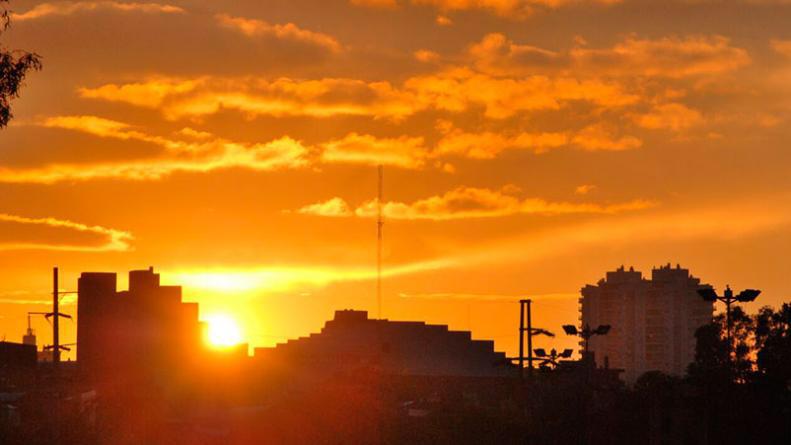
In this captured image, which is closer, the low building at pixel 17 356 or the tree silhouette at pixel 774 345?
the tree silhouette at pixel 774 345

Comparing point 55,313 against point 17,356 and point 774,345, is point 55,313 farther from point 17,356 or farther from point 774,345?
point 774,345

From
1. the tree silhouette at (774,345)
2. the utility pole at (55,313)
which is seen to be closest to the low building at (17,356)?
the utility pole at (55,313)

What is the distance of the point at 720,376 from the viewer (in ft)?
350

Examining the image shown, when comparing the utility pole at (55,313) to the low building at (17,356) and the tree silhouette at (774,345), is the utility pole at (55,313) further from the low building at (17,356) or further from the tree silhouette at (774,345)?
the tree silhouette at (774,345)

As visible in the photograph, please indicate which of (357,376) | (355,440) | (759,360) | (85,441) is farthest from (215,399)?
(85,441)

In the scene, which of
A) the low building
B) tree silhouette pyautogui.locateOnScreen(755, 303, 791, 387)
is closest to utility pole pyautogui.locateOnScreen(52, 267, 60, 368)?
the low building

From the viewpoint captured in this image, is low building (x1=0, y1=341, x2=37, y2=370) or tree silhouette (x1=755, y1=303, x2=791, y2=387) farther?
low building (x1=0, y1=341, x2=37, y2=370)

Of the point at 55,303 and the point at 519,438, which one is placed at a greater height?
the point at 55,303

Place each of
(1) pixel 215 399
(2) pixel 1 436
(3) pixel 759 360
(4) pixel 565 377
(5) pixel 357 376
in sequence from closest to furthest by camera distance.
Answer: (2) pixel 1 436
(3) pixel 759 360
(5) pixel 357 376
(1) pixel 215 399
(4) pixel 565 377

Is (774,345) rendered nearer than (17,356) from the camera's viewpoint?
Yes

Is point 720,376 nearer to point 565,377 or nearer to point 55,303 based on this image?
point 55,303

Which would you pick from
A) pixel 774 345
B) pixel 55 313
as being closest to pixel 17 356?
pixel 55 313

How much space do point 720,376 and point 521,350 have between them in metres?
34.0

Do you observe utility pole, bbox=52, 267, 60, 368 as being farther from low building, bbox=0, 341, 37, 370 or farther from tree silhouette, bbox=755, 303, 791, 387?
tree silhouette, bbox=755, 303, 791, 387
